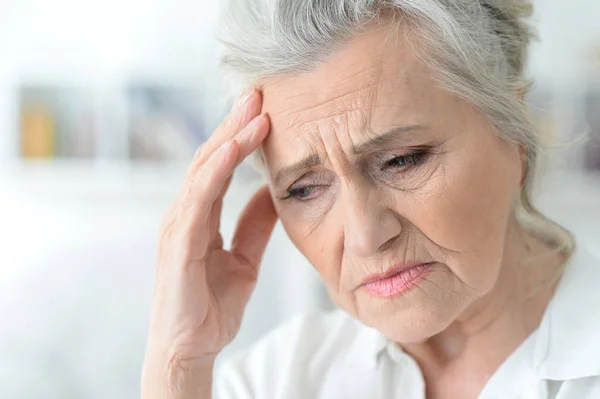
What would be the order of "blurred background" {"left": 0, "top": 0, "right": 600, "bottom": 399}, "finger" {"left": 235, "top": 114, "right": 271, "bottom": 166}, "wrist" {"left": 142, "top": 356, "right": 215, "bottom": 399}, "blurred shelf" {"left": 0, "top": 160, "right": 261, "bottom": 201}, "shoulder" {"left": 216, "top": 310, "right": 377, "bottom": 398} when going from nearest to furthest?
"finger" {"left": 235, "top": 114, "right": 271, "bottom": 166}, "wrist" {"left": 142, "top": 356, "right": 215, "bottom": 399}, "shoulder" {"left": 216, "top": 310, "right": 377, "bottom": 398}, "blurred background" {"left": 0, "top": 0, "right": 600, "bottom": 399}, "blurred shelf" {"left": 0, "top": 160, "right": 261, "bottom": 201}

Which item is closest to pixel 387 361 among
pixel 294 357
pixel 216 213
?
pixel 294 357

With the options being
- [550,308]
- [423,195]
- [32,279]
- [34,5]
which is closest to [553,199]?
[550,308]

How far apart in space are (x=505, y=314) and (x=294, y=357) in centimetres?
43

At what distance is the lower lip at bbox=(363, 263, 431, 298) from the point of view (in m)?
1.01

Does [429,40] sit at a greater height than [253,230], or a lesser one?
greater

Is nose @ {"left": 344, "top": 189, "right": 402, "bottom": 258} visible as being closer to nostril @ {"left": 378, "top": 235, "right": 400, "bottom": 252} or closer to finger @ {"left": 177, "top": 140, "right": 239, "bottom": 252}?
nostril @ {"left": 378, "top": 235, "right": 400, "bottom": 252}

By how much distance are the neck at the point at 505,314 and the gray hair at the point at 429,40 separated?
0.16m

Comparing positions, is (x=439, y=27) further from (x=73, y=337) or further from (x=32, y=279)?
(x=32, y=279)

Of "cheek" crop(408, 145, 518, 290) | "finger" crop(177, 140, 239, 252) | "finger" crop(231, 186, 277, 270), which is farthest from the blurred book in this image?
"cheek" crop(408, 145, 518, 290)

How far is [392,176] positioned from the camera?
1.01 m

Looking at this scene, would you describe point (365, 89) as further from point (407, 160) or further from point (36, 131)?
point (36, 131)

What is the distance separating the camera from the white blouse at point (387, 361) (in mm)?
1061

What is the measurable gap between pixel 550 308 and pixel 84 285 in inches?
58.4

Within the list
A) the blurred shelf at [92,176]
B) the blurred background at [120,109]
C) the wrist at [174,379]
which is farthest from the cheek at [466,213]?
the blurred shelf at [92,176]
